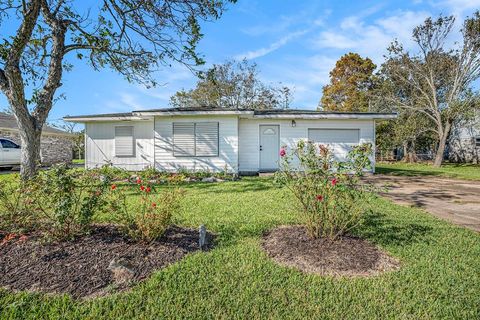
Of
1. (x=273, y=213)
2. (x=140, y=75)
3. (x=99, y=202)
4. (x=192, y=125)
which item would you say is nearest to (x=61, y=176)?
(x=99, y=202)

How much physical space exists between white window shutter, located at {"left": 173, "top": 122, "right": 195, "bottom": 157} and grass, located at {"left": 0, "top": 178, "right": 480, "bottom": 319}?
8.10 metres

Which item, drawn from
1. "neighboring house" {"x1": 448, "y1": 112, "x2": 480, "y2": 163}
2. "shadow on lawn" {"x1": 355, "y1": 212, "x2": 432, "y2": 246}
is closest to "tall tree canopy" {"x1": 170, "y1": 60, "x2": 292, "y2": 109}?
"neighboring house" {"x1": 448, "y1": 112, "x2": 480, "y2": 163}

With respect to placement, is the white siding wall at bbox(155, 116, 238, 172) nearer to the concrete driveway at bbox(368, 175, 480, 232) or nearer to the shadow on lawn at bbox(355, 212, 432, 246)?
the concrete driveway at bbox(368, 175, 480, 232)

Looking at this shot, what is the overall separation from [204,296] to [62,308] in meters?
1.17

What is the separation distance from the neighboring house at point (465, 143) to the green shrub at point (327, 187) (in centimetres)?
2401

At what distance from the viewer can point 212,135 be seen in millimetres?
11305

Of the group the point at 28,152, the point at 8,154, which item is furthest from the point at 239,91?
the point at 28,152

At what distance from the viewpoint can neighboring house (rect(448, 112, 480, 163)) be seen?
70.7ft

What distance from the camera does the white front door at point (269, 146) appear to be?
475 inches

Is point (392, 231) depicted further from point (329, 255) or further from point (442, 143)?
point (442, 143)

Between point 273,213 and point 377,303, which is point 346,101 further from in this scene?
point 377,303

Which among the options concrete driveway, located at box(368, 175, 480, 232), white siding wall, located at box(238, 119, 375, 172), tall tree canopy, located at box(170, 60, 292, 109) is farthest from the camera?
tall tree canopy, located at box(170, 60, 292, 109)

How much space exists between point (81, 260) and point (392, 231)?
14.1 ft

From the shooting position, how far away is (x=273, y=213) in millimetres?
5121
